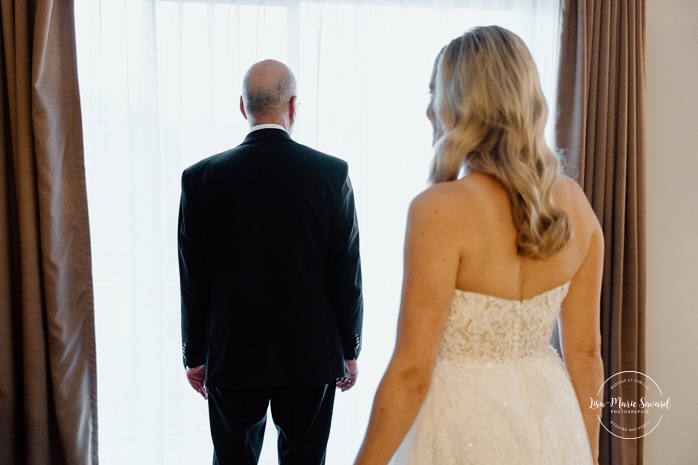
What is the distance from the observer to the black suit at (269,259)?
1.91 meters

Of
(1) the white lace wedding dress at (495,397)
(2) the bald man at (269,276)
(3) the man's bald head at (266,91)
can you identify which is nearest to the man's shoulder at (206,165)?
(2) the bald man at (269,276)

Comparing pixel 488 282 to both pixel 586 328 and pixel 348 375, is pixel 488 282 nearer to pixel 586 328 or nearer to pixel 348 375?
pixel 586 328

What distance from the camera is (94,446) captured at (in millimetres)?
2486

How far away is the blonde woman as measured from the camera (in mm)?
1174

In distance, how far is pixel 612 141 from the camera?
268 cm

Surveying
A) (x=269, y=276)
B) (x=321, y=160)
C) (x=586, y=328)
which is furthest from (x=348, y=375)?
(x=586, y=328)

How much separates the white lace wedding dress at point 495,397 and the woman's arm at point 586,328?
0.19 feet

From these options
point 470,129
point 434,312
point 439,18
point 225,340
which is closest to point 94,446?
point 225,340

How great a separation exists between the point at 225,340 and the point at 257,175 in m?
0.52

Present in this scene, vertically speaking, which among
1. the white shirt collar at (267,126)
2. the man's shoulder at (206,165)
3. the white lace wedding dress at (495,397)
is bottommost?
the white lace wedding dress at (495,397)

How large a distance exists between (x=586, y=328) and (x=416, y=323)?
1.52 feet
